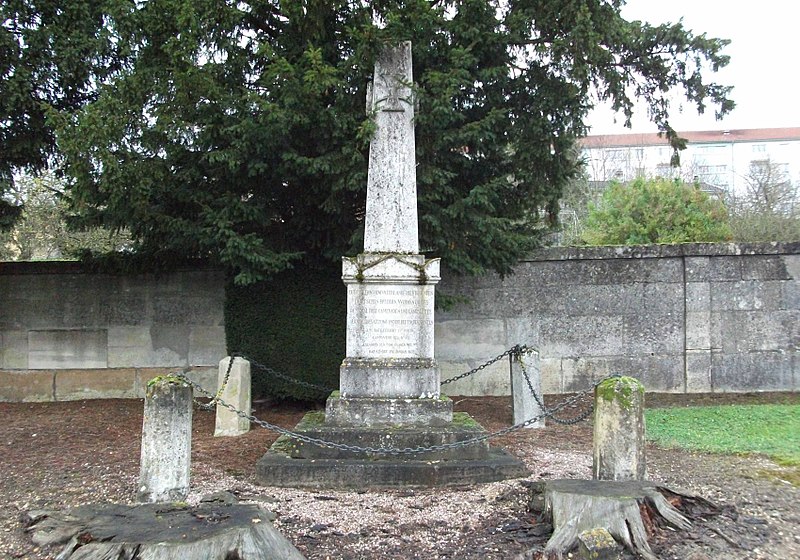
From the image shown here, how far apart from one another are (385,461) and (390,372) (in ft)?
2.98

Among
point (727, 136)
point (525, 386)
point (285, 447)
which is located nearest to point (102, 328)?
point (285, 447)

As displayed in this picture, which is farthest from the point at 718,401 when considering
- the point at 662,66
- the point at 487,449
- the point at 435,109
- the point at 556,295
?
the point at 435,109

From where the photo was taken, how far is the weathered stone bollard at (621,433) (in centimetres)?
464

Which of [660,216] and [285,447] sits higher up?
[660,216]

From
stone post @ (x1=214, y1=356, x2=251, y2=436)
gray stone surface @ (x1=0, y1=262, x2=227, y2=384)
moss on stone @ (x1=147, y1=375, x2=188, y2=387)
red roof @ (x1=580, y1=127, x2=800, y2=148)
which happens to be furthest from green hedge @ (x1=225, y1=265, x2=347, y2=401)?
red roof @ (x1=580, y1=127, x2=800, y2=148)

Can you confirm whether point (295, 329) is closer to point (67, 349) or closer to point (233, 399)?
point (233, 399)

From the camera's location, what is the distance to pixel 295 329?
8852 mm

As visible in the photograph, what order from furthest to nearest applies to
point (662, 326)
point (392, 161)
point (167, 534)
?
point (662, 326), point (392, 161), point (167, 534)

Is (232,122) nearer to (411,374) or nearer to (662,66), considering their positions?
(411,374)

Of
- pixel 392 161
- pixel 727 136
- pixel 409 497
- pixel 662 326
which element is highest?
pixel 727 136

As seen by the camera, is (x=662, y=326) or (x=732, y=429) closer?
(x=732, y=429)

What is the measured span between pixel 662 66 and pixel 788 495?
5.22m

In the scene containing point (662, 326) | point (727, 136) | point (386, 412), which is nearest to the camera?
point (386, 412)

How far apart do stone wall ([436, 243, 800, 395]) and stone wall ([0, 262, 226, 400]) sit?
3.73 metres
